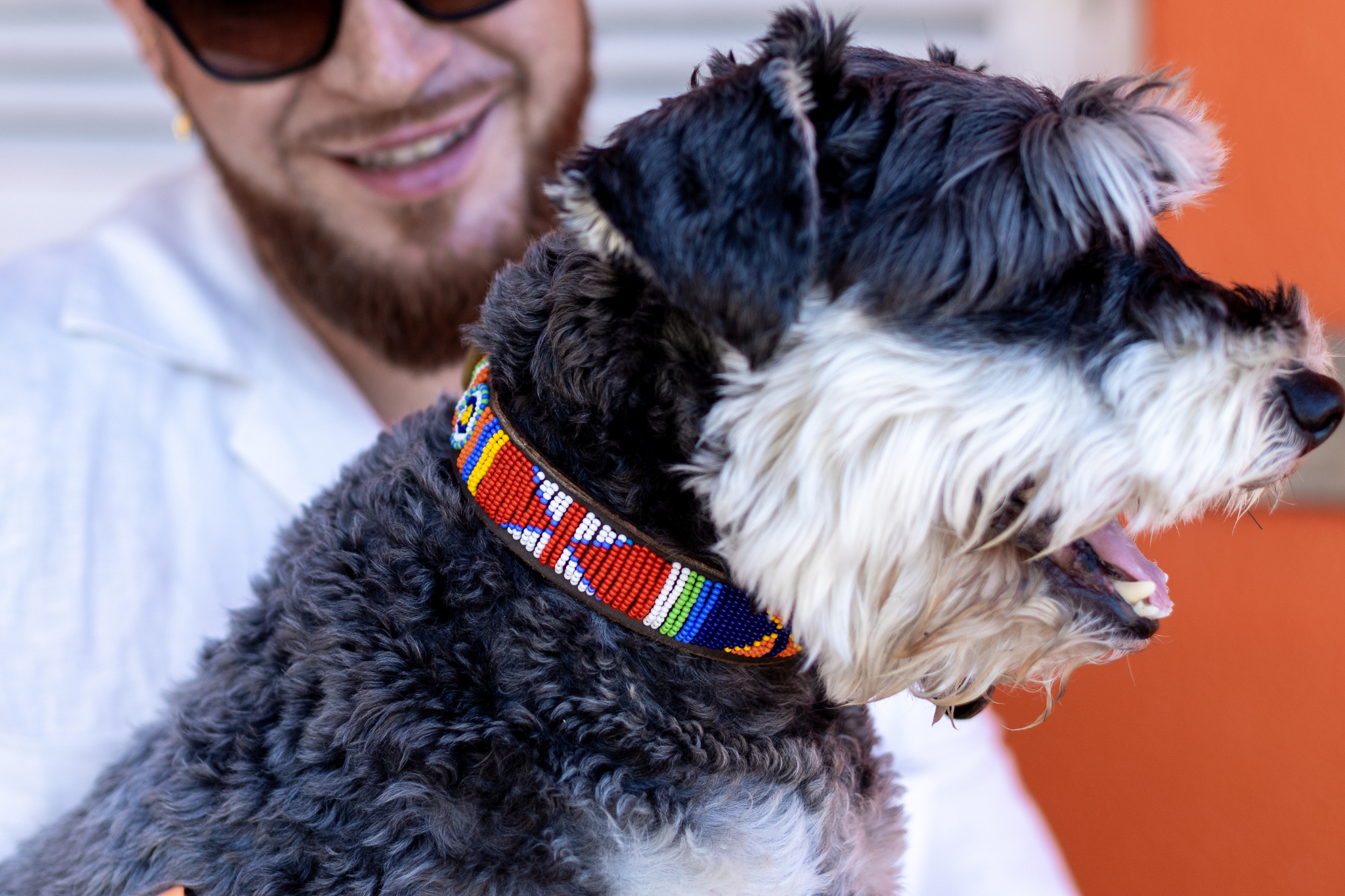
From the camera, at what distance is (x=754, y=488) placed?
1.39 m

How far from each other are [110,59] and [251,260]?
2362mm

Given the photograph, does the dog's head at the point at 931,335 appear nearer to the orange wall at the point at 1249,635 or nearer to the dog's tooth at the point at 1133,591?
the dog's tooth at the point at 1133,591

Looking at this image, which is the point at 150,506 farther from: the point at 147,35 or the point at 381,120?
the point at 147,35

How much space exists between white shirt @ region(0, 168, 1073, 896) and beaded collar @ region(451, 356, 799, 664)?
1.34 m

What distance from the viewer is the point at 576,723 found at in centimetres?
141

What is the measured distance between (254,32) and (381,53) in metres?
0.37

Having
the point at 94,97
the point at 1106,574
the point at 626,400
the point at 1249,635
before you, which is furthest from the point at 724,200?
the point at 94,97

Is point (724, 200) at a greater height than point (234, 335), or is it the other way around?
point (724, 200)

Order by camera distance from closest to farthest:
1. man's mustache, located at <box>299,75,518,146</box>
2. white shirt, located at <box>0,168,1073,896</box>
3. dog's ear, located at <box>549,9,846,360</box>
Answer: dog's ear, located at <box>549,9,846,360</box>
white shirt, located at <box>0,168,1073,896</box>
man's mustache, located at <box>299,75,518,146</box>

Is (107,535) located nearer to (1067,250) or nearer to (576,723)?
(576,723)

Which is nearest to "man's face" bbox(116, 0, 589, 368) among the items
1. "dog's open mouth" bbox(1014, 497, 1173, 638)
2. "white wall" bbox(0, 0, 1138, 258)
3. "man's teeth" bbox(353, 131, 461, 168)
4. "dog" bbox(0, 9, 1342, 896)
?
"man's teeth" bbox(353, 131, 461, 168)

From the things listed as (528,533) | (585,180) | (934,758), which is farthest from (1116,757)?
(585,180)

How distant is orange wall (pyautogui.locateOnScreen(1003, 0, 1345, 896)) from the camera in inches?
120

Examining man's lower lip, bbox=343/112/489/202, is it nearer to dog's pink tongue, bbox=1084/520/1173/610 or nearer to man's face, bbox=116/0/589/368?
man's face, bbox=116/0/589/368
